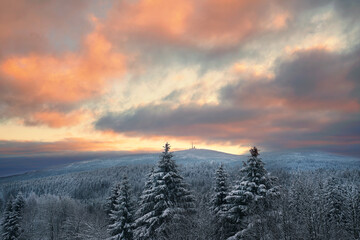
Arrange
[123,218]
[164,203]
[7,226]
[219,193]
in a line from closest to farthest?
[164,203]
[219,193]
[123,218]
[7,226]

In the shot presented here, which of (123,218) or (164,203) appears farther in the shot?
(123,218)

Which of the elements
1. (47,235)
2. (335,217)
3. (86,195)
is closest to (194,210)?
(335,217)

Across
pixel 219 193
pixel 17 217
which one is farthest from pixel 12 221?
pixel 219 193

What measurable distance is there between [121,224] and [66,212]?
49316 millimetres

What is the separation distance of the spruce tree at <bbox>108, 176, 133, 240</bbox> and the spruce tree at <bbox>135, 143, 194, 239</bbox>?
377 cm

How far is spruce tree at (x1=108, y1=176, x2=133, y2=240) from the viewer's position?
26.3 meters

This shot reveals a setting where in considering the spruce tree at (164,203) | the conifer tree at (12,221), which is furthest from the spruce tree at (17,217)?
the spruce tree at (164,203)

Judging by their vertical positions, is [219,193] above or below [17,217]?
above

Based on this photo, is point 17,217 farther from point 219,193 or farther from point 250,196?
point 250,196

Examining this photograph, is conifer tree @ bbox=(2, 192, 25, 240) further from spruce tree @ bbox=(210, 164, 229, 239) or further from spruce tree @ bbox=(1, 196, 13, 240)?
spruce tree @ bbox=(210, 164, 229, 239)

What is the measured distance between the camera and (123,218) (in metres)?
26.7

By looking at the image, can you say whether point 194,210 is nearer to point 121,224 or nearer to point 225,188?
point 225,188

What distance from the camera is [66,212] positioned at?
65.9 m

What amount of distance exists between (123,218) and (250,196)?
15011 millimetres
